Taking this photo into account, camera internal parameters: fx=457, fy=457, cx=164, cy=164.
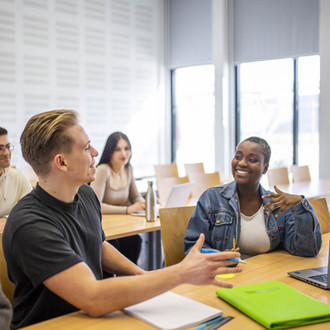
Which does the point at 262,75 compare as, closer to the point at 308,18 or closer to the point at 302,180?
the point at 308,18

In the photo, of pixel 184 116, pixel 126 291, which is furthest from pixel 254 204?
pixel 184 116

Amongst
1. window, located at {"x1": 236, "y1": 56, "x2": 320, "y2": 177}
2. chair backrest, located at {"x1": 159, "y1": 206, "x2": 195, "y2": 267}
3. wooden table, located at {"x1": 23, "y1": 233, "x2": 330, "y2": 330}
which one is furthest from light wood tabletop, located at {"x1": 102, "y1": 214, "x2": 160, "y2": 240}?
window, located at {"x1": 236, "y1": 56, "x2": 320, "y2": 177}

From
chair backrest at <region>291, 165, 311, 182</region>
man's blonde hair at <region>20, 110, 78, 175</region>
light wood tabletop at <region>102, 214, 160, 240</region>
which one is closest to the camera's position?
man's blonde hair at <region>20, 110, 78, 175</region>

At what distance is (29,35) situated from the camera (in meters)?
6.95

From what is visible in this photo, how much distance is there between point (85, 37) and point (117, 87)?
1.05 metres

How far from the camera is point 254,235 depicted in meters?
2.36

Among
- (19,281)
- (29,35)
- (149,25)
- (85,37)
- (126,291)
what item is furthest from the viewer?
(149,25)

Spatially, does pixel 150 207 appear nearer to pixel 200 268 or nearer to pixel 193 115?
pixel 200 268

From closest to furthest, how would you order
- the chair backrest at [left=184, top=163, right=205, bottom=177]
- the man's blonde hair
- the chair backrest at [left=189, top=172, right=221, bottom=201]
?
the man's blonde hair, the chair backrest at [left=189, top=172, right=221, bottom=201], the chair backrest at [left=184, top=163, right=205, bottom=177]

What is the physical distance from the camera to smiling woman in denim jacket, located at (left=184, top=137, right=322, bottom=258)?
2.26 m

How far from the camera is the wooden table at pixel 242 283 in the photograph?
56.3 inches

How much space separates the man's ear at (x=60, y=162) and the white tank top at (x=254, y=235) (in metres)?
1.12

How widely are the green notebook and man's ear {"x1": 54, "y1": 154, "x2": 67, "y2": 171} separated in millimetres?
A: 719

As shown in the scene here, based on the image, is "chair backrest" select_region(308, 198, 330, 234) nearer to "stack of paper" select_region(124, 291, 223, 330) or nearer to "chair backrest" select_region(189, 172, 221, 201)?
"stack of paper" select_region(124, 291, 223, 330)
